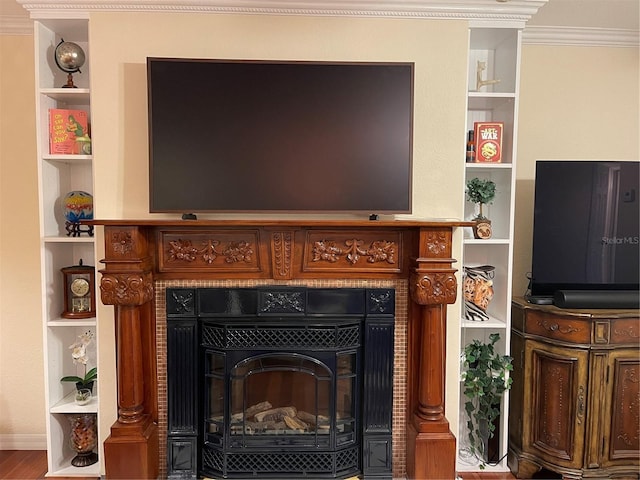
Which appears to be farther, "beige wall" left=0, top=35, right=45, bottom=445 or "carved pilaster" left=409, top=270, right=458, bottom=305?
"beige wall" left=0, top=35, right=45, bottom=445

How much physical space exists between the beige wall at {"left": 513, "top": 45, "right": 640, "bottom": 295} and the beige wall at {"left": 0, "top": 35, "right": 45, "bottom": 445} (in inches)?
119

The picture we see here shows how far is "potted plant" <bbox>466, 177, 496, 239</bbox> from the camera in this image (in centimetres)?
240

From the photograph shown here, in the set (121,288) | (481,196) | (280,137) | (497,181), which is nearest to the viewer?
(121,288)

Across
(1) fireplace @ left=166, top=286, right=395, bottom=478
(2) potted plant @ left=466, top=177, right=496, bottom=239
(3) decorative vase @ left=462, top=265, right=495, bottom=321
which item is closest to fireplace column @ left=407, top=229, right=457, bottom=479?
(1) fireplace @ left=166, top=286, right=395, bottom=478

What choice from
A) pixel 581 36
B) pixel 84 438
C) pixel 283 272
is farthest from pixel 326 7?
pixel 84 438

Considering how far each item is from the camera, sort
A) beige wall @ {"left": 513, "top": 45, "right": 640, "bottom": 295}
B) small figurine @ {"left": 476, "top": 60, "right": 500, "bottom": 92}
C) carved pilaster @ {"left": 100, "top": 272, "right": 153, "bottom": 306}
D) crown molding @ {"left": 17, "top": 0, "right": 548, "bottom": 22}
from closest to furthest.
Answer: carved pilaster @ {"left": 100, "top": 272, "right": 153, "bottom": 306} → crown molding @ {"left": 17, "top": 0, "right": 548, "bottom": 22} → small figurine @ {"left": 476, "top": 60, "right": 500, "bottom": 92} → beige wall @ {"left": 513, "top": 45, "right": 640, "bottom": 295}

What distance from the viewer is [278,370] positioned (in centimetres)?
231

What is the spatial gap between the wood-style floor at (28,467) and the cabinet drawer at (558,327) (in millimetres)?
845

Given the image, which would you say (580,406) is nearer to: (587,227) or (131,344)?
(587,227)

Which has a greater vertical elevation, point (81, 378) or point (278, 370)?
point (278, 370)

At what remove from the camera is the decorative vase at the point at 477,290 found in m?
2.40

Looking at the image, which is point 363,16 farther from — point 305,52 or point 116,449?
point 116,449

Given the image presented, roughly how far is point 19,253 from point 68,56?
1.22 m

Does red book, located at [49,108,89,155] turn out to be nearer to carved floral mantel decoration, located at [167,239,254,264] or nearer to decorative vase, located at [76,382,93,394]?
carved floral mantel decoration, located at [167,239,254,264]
